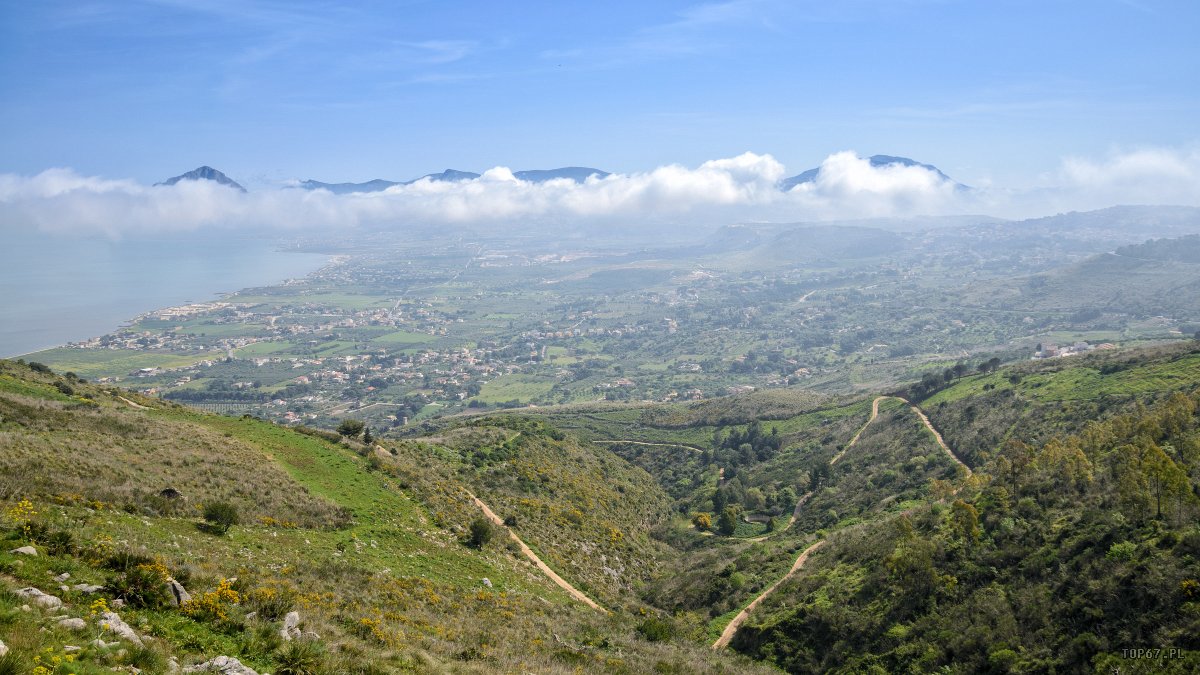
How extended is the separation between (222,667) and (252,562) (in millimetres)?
8251

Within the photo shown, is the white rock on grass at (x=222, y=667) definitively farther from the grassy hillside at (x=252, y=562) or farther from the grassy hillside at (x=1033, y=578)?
the grassy hillside at (x=1033, y=578)

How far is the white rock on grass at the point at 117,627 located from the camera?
8.77 meters

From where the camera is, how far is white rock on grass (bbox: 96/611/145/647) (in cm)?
877

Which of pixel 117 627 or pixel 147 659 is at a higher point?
pixel 117 627

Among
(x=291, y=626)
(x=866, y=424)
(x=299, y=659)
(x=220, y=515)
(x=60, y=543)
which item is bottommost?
(x=866, y=424)

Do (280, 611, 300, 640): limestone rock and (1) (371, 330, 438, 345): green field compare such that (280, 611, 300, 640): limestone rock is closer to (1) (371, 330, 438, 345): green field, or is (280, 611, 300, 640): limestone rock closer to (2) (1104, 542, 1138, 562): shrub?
(2) (1104, 542, 1138, 562): shrub

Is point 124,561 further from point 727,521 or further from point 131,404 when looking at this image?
point 727,521

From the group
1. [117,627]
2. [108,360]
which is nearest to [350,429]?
[117,627]

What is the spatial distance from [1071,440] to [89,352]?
172 metres

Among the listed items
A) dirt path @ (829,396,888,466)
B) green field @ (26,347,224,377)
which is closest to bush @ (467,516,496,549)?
dirt path @ (829,396,888,466)

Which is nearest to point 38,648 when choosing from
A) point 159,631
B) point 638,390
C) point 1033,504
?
point 159,631

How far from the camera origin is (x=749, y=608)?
27547 mm

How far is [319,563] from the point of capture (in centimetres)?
1819

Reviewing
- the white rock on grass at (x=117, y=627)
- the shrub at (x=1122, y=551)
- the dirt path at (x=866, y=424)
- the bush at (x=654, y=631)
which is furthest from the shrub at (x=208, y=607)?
the dirt path at (x=866, y=424)
